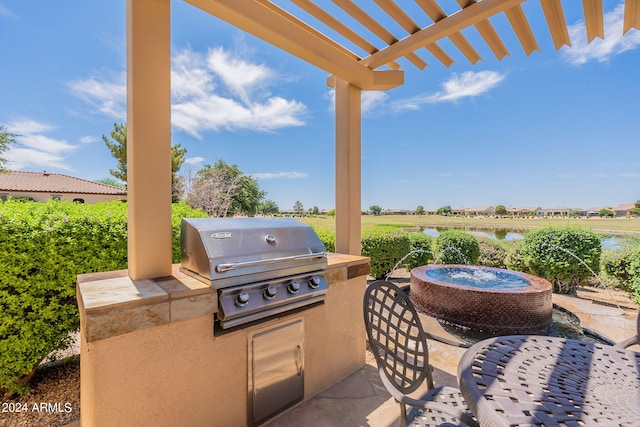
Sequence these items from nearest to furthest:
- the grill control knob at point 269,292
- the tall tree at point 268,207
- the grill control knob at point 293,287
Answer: the grill control knob at point 269,292
the grill control knob at point 293,287
the tall tree at point 268,207

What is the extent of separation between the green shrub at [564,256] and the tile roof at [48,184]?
1055 inches

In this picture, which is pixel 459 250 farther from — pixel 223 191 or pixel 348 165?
pixel 223 191

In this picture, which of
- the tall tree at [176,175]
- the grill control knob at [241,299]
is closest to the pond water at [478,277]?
the grill control knob at [241,299]

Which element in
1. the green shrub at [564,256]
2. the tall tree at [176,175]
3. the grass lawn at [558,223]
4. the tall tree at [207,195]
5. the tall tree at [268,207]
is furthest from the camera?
the tall tree at [268,207]

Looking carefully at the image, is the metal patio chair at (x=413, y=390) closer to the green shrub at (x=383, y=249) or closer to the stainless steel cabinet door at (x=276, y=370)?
the stainless steel cabinet door at (x=276, y=370)

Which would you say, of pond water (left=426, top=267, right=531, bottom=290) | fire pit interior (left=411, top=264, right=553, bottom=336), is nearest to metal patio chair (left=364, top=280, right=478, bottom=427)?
fire pit interior (left=411, top=264, right=553, bottom=336)

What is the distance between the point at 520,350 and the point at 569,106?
20.2 m

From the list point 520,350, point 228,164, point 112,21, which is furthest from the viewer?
point 228,164

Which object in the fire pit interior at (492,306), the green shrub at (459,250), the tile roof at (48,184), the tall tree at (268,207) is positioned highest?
the tile roof at (48,184)

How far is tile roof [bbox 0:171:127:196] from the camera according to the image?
64.7 feet

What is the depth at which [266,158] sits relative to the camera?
31219 mm

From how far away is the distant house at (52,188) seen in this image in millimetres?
19045

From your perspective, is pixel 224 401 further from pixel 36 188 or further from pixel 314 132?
Result: pixel 36 188

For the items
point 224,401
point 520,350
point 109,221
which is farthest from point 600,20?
point 109,221
